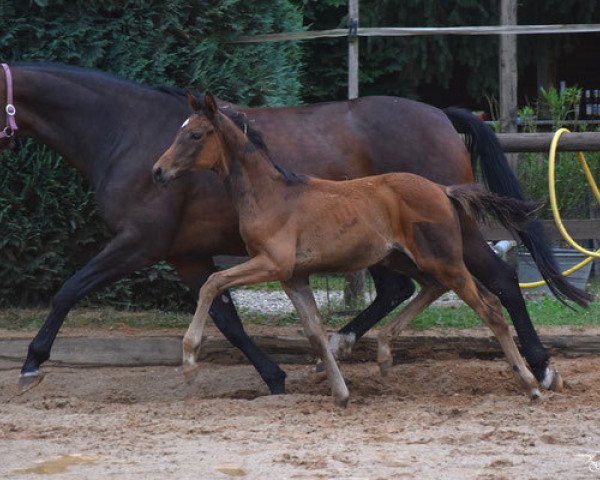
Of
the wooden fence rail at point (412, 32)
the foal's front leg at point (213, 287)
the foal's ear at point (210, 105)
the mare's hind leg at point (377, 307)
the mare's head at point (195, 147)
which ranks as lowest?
the mare's hind leg at point (377, 307)

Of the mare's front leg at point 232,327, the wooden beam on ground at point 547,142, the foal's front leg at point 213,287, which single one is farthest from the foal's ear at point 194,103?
the wooden beam on ground at point 547,142

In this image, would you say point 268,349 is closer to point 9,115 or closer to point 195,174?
point 195,174

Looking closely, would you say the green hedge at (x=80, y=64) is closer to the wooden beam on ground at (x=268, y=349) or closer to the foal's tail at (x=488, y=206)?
the wooden beam on ground at (x=268, y=349)

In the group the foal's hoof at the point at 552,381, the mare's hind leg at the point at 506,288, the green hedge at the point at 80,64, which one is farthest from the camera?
the green hedge at the point at 80,64

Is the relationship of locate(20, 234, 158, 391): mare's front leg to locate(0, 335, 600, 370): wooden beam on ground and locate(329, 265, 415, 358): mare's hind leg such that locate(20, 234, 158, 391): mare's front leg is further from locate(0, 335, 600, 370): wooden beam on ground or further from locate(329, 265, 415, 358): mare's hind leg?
locate(329, 265, 415, 358): mare's hind leg

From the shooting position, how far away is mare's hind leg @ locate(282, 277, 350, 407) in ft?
19.1

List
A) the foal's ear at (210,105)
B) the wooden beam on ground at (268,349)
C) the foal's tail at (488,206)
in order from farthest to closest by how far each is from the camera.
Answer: the wooden beam on ground at (268,349) → the foal's tail at (488,206) → the foal's ear at (210,105)

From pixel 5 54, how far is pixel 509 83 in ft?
12.9

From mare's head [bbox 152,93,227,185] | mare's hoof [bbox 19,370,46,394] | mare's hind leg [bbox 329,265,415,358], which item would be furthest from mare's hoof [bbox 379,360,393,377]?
mare's hoof [bbox 19,370,46,394]

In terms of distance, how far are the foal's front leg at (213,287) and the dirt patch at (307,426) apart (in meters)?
0.31

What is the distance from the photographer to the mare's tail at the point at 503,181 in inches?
264

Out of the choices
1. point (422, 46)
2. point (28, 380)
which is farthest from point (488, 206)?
point (422, 46)

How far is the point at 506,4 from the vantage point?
955cm

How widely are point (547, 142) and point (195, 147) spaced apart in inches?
124
